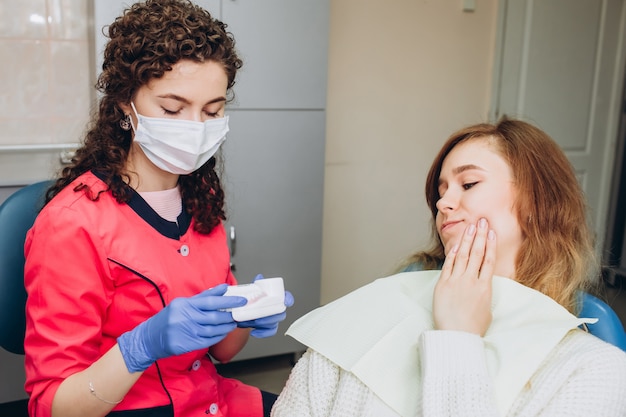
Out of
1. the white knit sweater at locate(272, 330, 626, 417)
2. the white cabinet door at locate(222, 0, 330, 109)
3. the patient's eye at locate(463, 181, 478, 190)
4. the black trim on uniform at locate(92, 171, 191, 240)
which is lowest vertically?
the white knit sweater at locate(272, 330, 626, 417)

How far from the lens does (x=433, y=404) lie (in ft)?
3.30

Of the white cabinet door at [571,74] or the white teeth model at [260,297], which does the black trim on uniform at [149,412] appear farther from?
the white cabinet door at [571,74]

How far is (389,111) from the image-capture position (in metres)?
3.15

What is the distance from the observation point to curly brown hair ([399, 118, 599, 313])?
4.22 ft

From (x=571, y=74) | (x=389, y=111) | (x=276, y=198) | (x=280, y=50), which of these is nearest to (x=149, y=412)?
(x=276, y=198)

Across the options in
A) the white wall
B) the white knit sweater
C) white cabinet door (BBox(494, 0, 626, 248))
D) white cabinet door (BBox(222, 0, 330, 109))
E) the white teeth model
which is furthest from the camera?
white cabinet door (BBox(494, 0, 626, 248))

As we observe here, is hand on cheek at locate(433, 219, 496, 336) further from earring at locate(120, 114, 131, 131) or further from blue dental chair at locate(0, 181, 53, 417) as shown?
blue dental chair at locate(0, 181, 53, 417)

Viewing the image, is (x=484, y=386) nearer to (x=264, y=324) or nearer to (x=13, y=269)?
(x=264, y=324)

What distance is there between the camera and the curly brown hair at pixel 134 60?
1.18 m

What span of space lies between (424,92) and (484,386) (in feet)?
8.01

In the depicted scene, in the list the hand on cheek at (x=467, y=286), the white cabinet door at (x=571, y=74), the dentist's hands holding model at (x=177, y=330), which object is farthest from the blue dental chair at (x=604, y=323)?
the white cabinet door at (x=571, y=74)

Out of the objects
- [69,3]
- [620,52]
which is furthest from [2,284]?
[620,52]

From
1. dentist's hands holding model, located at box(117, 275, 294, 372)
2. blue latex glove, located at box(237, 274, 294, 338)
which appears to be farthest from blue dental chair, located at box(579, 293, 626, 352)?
dentist's hands holding model, located at box(117, 275, 294, 372)

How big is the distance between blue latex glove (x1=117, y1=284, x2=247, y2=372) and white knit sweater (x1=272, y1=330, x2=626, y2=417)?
25 centimetres
